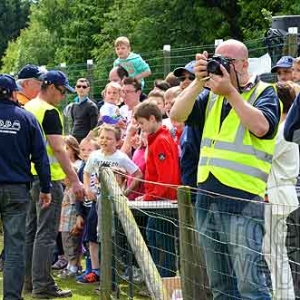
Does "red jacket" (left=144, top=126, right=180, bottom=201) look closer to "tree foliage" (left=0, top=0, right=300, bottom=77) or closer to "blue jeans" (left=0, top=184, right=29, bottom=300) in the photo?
"blue jeans" (left=0, top=184, right=29, bottom=300)

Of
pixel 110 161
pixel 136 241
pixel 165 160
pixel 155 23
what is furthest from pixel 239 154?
pixel 155 23

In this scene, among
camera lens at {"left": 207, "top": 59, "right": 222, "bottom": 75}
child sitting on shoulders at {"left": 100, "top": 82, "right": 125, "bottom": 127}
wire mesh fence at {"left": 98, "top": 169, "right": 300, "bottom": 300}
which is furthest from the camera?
child sitting on shoulders at {"left": 100, "top": 82, "right": 125, "bottom": 127}

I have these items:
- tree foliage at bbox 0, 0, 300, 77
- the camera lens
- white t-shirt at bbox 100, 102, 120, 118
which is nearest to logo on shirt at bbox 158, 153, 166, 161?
the camera lens

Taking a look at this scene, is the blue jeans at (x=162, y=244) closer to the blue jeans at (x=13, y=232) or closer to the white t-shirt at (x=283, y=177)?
the white t-shirt at (x=283, y=177)

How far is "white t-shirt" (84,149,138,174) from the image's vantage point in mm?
8656

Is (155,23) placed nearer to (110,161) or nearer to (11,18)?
(110,161)

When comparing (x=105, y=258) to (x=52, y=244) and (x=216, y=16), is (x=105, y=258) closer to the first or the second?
(x=52, y=244)

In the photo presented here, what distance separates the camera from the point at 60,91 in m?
8.65

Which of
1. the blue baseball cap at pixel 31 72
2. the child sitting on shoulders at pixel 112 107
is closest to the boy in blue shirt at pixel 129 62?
the child sitting on shoulders at pixel 112 107

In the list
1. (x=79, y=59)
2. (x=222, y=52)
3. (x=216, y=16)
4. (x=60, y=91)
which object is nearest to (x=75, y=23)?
(x=79, y=59)

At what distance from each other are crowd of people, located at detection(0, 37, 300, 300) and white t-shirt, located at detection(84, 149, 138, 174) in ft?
0.04

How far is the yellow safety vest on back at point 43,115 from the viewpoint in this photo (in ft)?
27.4

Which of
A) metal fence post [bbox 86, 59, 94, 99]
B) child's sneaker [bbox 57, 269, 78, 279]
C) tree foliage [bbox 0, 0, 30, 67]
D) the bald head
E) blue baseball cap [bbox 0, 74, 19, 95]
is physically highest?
tree foliage [bbox 0, 0, 30, 67]

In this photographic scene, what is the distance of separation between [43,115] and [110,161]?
2.73ft
